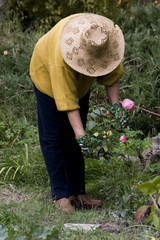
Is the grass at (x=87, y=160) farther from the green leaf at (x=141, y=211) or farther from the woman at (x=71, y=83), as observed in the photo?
the green leaf at (x=141, y=211)

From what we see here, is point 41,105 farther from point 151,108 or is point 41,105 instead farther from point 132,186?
point 151,108

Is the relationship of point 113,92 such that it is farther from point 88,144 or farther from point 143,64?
point 143,64

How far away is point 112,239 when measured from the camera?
7.73ft

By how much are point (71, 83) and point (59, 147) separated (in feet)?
2.13

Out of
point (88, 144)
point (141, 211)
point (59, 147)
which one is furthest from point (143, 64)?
Answer: point (141, 211)

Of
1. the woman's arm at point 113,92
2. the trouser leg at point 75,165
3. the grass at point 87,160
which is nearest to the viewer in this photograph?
the grass at point 87,160

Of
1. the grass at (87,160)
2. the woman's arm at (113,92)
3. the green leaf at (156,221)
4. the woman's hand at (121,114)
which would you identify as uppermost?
the woman's arm at (113,92)

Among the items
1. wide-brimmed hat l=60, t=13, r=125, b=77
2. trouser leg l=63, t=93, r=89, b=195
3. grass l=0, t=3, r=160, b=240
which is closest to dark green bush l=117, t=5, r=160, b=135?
grass l=0, t=3, r=160, b=240

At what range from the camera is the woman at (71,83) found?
2693mm

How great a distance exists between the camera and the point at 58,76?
8.89ft

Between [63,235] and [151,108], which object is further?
[151,108]

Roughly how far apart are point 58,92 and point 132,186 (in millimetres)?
956

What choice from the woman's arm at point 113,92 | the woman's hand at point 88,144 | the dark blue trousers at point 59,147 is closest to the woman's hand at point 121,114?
the woman's arm at point 113,92

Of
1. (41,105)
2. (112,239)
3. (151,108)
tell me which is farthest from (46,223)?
(151,108)
